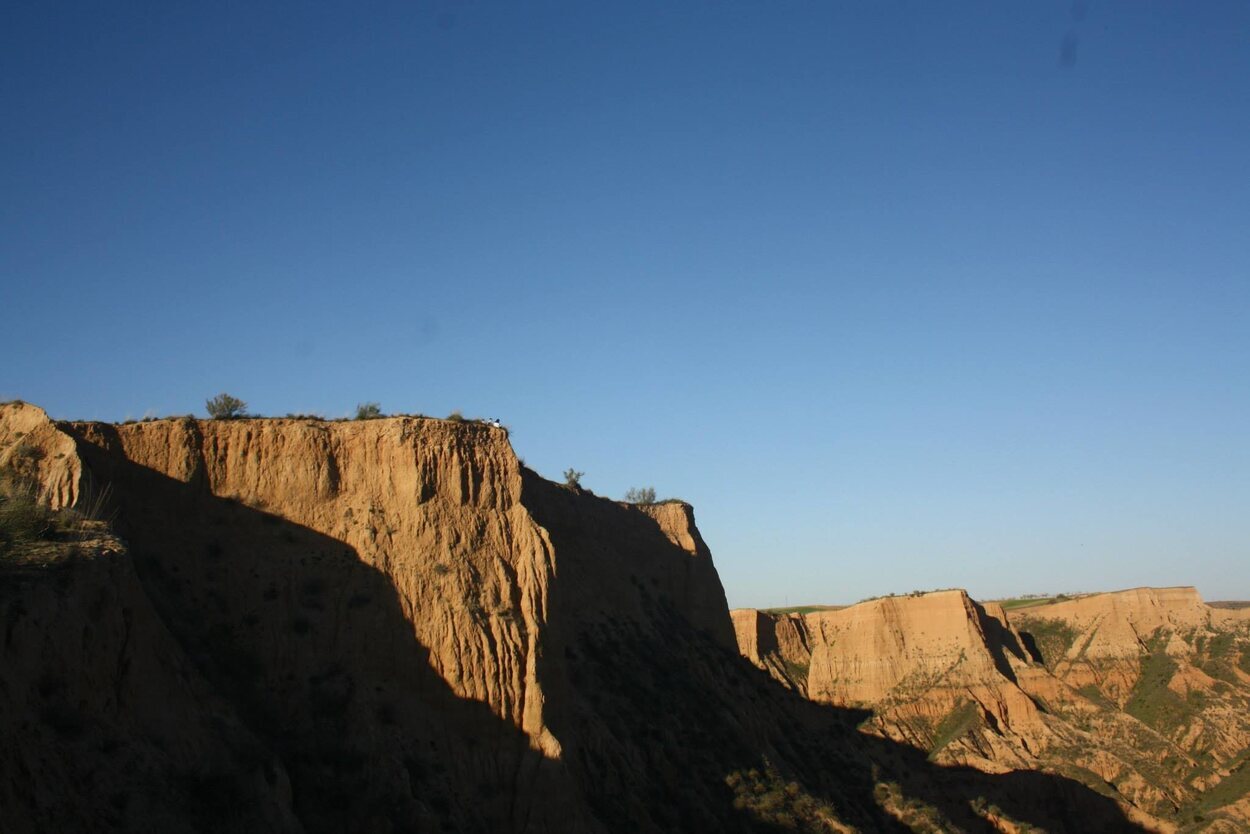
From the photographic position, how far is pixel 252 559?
34781 mm

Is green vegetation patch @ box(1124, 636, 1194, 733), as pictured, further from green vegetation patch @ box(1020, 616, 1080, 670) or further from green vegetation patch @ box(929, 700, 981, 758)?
green vegetation patch @ box(929, 700, 981, 758)

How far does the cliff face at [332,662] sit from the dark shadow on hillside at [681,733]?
0.54ft

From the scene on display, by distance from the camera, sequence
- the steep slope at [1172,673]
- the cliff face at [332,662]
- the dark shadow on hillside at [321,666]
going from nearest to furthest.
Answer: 1. the cliff face at [332,662]
2. the dark shadow on hillside at [321,666]
3. the steep slope at [1172,673]

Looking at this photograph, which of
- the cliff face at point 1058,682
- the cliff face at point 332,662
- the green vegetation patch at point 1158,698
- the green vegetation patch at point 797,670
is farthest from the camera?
the green vegetation patch at point 797,670

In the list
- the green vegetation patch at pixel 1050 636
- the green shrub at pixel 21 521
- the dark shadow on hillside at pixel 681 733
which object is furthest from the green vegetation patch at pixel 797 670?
the green shrub at pixel 21 521

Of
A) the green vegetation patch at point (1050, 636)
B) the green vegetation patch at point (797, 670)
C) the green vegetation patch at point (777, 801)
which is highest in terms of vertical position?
the green vegetation patch at point (1050, 636)

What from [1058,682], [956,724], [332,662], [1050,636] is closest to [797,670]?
[956,724]

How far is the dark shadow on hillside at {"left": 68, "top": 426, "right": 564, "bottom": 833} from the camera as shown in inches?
1200

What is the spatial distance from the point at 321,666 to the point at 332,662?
33 centimetres

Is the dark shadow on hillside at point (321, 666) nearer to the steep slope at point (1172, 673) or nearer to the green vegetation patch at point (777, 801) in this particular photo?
the green vegetation patch at point (777, 801)

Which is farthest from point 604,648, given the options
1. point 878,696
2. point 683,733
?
point 878,696

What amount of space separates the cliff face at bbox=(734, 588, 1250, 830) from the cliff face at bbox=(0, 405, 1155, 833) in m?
28.6

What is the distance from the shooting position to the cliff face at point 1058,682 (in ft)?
225

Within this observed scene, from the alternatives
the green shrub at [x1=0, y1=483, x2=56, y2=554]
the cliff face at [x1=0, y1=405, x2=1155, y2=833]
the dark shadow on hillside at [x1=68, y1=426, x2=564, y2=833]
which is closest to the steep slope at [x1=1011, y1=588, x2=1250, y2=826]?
the cliff face at [x1=0, y1=405, x2=1155, y2=833]
